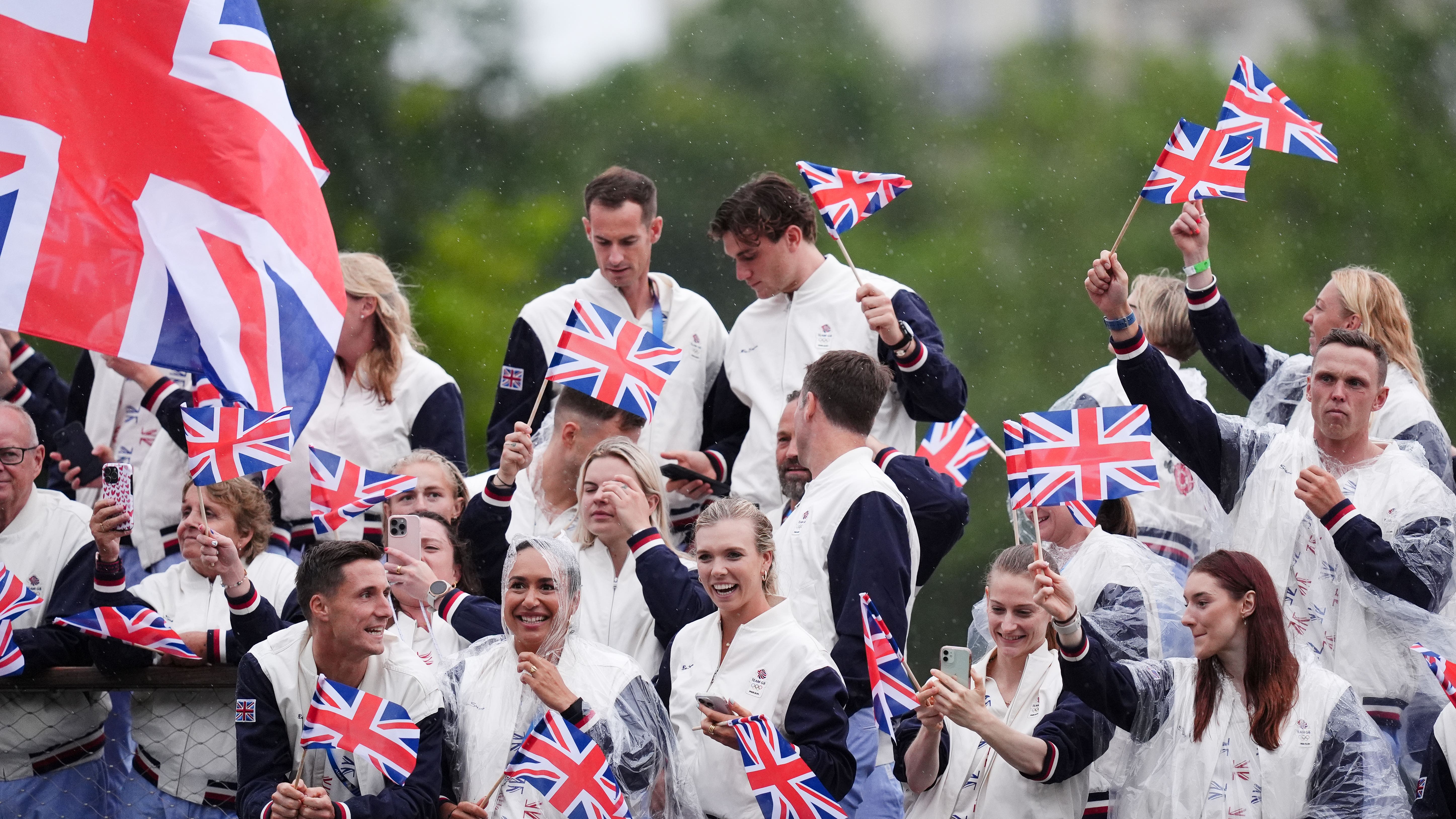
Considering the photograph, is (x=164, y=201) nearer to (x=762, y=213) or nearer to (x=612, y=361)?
(x=612, y=361)

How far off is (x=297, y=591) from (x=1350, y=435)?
135 inches

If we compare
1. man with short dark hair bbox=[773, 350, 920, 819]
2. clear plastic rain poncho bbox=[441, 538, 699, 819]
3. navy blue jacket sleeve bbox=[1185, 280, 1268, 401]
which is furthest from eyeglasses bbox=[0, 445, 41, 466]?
navy blue jacket sleeve bbox=[1185, 280, 1268, 401]

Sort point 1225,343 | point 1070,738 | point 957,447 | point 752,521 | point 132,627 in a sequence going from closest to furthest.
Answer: point 1070,738, point 752,521, point 132,627, point 1225,343, point 957,447

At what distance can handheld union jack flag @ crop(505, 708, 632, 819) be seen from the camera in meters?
5.59

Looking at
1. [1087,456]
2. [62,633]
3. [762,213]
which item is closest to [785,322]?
[762,213]

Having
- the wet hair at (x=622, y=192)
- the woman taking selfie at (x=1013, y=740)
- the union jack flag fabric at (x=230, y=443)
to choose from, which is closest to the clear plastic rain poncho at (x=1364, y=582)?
the woman taking selfie at (x=1013, y=740)

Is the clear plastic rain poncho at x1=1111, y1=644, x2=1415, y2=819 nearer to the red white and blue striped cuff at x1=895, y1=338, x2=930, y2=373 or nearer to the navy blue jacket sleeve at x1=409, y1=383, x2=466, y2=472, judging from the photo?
the red white and blue striped cuff at x1=895, y1=338, x2=930, y2=373

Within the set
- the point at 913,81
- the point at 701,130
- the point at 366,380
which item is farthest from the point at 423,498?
the point at 913,81

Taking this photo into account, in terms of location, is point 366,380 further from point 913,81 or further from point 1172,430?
point 913,81

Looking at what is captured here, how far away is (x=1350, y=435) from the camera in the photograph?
634 centimetres

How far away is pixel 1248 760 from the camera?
5.66m

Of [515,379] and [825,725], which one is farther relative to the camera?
[515,379]

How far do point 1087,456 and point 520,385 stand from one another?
2.59m

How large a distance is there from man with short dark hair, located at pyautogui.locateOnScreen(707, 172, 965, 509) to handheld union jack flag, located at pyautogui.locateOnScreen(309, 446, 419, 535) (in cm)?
128
